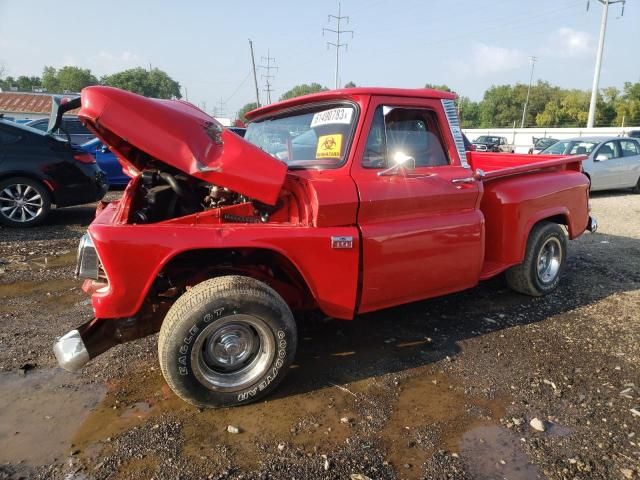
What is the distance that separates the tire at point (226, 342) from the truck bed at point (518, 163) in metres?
2.35

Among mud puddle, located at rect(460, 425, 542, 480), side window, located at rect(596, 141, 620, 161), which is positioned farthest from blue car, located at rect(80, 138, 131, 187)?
side window, located at rect(596, 141, 620, 161)

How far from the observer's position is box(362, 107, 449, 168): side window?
132 inches

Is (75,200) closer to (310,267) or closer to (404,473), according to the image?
(310,267)

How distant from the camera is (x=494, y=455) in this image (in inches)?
98.5

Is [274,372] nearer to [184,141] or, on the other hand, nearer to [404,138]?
[184,141]

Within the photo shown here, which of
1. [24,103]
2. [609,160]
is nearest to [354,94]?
[609,160]

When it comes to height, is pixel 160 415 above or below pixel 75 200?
below

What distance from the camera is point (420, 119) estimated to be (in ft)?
12.0

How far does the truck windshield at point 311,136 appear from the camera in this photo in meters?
3.31

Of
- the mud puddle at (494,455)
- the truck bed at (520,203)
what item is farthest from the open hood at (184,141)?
the truck bed at (520,203)

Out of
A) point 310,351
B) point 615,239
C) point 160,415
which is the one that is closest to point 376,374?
point 310,351

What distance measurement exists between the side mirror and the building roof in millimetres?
50750

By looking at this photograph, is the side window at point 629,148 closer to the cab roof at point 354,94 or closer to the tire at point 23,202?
the cab roof at point 354,94

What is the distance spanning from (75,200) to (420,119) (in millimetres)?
5982
